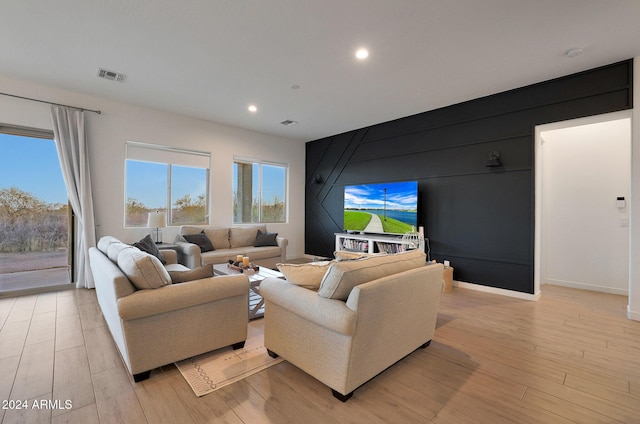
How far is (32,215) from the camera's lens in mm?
4043

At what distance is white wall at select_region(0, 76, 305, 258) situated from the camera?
3992mm

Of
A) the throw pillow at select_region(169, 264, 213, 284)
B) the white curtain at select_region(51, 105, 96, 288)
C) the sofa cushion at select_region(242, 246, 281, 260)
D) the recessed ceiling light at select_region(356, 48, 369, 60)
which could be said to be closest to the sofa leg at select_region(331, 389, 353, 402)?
the throw pillow at select_region(169, 264, 213, 284)

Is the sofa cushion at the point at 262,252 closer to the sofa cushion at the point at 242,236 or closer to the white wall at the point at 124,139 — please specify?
the sofa cushion at the point at 242,236

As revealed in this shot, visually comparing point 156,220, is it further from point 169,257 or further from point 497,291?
point 497,291

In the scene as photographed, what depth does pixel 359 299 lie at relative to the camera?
171 centimetres

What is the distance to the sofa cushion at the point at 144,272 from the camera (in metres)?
2.02

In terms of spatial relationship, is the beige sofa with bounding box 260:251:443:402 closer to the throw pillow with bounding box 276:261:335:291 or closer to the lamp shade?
the throw pillow with bounding box 276:261:335:291

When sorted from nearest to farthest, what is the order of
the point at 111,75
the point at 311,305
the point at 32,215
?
the point at 311,305 → the point at 111,75 → the point at 32,215

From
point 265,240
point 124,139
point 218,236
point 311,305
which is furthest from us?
point 265,240

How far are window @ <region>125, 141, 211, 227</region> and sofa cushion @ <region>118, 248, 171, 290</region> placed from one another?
3.27 metres

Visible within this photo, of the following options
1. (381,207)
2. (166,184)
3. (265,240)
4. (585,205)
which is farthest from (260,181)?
(585,205)

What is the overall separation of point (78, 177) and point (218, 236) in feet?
7.20

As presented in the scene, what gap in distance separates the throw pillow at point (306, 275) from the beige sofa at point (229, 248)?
2.85m

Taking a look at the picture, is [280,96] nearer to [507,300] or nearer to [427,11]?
[427,11]
